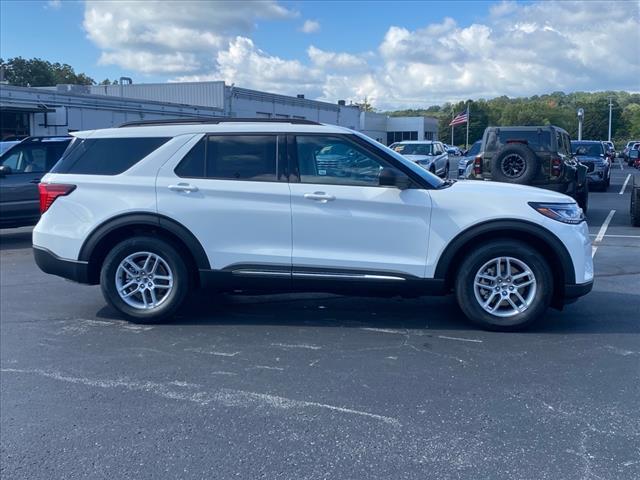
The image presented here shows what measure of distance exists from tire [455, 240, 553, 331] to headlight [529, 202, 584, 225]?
0.33 meters

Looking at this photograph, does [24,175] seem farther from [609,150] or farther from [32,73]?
[32,73]

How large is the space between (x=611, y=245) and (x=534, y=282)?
5901mm

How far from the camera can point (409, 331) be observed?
20.6 ft

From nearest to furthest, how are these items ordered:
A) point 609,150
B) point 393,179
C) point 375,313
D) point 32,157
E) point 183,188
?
1. point 393,179
2. point 183,188
3. point 375,313
4. point 32,157
5. point 609,150

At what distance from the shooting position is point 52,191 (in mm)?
6562

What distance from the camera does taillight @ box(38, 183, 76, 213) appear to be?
6.53m

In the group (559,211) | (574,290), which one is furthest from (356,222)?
(574,290)

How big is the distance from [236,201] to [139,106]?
98.8 feet

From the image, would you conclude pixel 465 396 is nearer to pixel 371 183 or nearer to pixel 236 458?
pixel 236 458

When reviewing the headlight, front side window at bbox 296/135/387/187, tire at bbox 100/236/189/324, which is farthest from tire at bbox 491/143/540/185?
tire at bbox 100/236/189/324

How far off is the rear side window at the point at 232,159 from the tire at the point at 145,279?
30.0 inches

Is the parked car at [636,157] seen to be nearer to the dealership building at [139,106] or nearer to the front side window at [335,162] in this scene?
the dealership building at [139,106]

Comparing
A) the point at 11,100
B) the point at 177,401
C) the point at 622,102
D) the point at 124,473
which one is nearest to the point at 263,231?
the point at 177,401

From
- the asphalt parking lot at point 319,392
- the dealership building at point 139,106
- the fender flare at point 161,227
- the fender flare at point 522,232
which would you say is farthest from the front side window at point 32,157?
the fender flare at point 522,232
